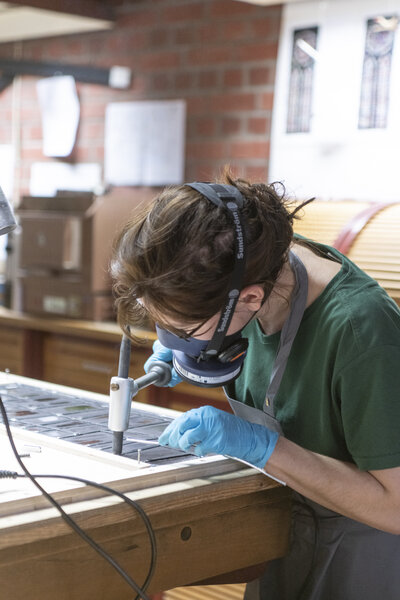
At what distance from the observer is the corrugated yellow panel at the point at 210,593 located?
2436 mm

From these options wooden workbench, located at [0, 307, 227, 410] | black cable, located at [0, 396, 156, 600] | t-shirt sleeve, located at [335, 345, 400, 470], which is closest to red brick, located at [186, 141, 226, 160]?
wooden workbench, located at [0, 307, 227, 410]

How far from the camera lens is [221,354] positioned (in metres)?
1.39

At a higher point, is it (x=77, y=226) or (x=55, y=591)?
(x=77, y=226)

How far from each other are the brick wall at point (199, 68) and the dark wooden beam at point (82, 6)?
81mm

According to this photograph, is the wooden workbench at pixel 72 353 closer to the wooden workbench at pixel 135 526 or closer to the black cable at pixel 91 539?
the wooden workbench at pixel 135 526

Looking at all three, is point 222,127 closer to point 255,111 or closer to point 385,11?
point 255,111

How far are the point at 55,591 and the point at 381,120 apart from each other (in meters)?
2.30

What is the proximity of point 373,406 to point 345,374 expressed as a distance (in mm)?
70

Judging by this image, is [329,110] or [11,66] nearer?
[329,110]

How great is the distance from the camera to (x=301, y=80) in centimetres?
328

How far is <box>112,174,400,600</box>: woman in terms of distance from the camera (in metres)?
1.28

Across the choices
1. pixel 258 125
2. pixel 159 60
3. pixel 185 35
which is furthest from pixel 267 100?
pixel 159 60

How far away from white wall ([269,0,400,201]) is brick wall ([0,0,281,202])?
15 centimetres

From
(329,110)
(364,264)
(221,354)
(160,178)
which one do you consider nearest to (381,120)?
(329,110)
